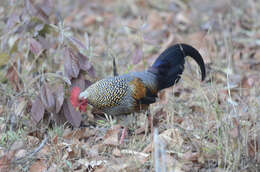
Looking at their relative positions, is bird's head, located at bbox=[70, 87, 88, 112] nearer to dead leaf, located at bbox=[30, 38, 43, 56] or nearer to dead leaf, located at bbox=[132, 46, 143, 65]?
dead leaf, located at bbox=[30, 38, 43, 56]

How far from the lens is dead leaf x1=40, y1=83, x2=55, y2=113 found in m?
4.07

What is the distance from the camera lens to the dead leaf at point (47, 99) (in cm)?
407

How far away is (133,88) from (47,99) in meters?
0.91

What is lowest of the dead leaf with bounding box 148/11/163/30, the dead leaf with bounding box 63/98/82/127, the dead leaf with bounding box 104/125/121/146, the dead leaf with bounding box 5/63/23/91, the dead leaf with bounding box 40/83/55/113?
the dead leaf with bounding box 104/125/121/146

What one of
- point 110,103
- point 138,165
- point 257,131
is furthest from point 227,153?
point 110,103

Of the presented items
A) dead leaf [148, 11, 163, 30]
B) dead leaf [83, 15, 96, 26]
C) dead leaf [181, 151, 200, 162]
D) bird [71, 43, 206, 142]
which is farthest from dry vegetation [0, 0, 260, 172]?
dead leaf [83, 15, 96, 26]

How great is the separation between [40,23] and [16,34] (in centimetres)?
35

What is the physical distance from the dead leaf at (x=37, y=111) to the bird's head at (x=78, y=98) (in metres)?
0.32

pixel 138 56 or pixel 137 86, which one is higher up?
pixel 138 56

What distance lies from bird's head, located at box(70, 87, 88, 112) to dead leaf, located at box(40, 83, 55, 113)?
204 millimetres

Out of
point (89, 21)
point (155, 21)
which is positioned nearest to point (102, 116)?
point (155, 21)

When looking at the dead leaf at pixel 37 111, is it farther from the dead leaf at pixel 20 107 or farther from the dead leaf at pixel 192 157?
the dead leaf at pixel 192 157

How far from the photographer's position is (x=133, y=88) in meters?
4.29

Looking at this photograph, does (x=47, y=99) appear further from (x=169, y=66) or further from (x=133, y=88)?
(x=169, y=66)
